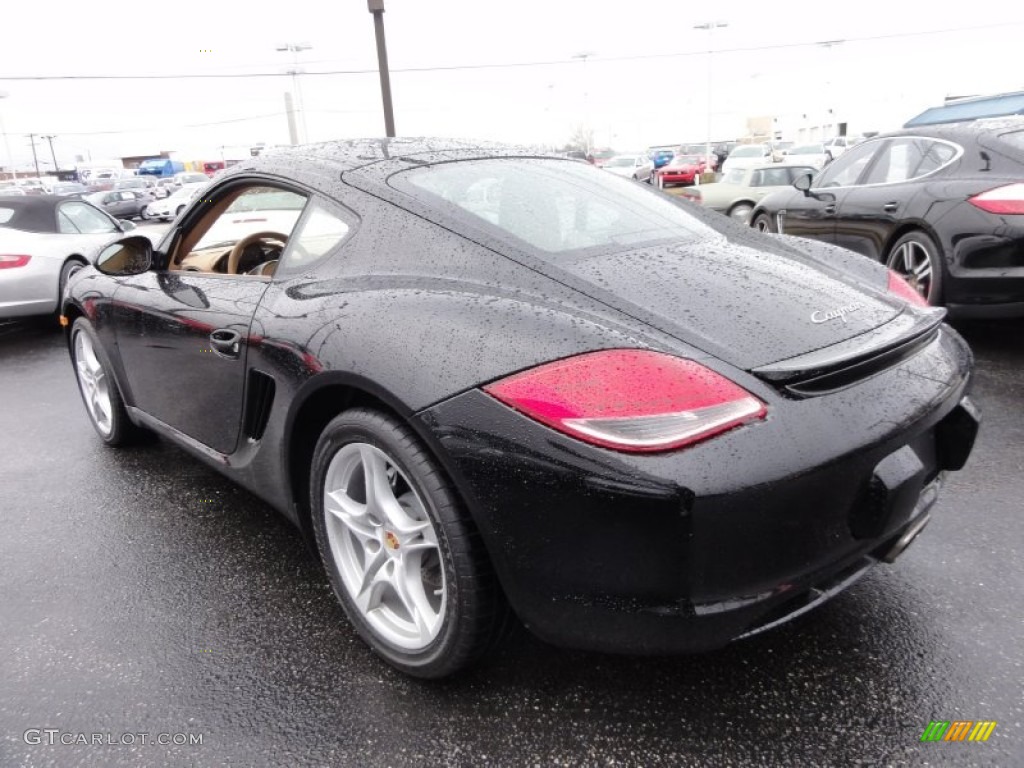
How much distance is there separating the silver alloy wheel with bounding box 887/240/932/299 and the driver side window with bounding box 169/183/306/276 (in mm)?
3903

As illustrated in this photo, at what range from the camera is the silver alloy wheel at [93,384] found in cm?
379

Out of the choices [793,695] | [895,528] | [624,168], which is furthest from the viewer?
[624,168]

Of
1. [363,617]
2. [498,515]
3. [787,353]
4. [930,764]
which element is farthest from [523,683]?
[787,353]

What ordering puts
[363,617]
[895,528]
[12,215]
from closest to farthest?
1. [895,528]
2. [363,617]
3. [12,215]

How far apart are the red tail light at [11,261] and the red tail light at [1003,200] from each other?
25.2 feet

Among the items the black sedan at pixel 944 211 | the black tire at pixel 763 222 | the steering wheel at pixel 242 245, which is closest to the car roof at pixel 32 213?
the steering wheel at pixel 242 245

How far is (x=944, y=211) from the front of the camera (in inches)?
181

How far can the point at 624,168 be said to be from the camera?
112 ft

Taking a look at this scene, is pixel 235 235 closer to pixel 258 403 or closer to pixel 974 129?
pixel 258 403

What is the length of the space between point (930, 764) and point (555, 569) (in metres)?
0.96

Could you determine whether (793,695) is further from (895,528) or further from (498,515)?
(498,515)

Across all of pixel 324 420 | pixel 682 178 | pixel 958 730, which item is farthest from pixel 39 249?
pixel 682 178

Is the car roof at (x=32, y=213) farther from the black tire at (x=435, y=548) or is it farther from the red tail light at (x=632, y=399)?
the red tail light at (x=632, y=399)

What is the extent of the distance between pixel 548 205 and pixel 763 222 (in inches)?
230
